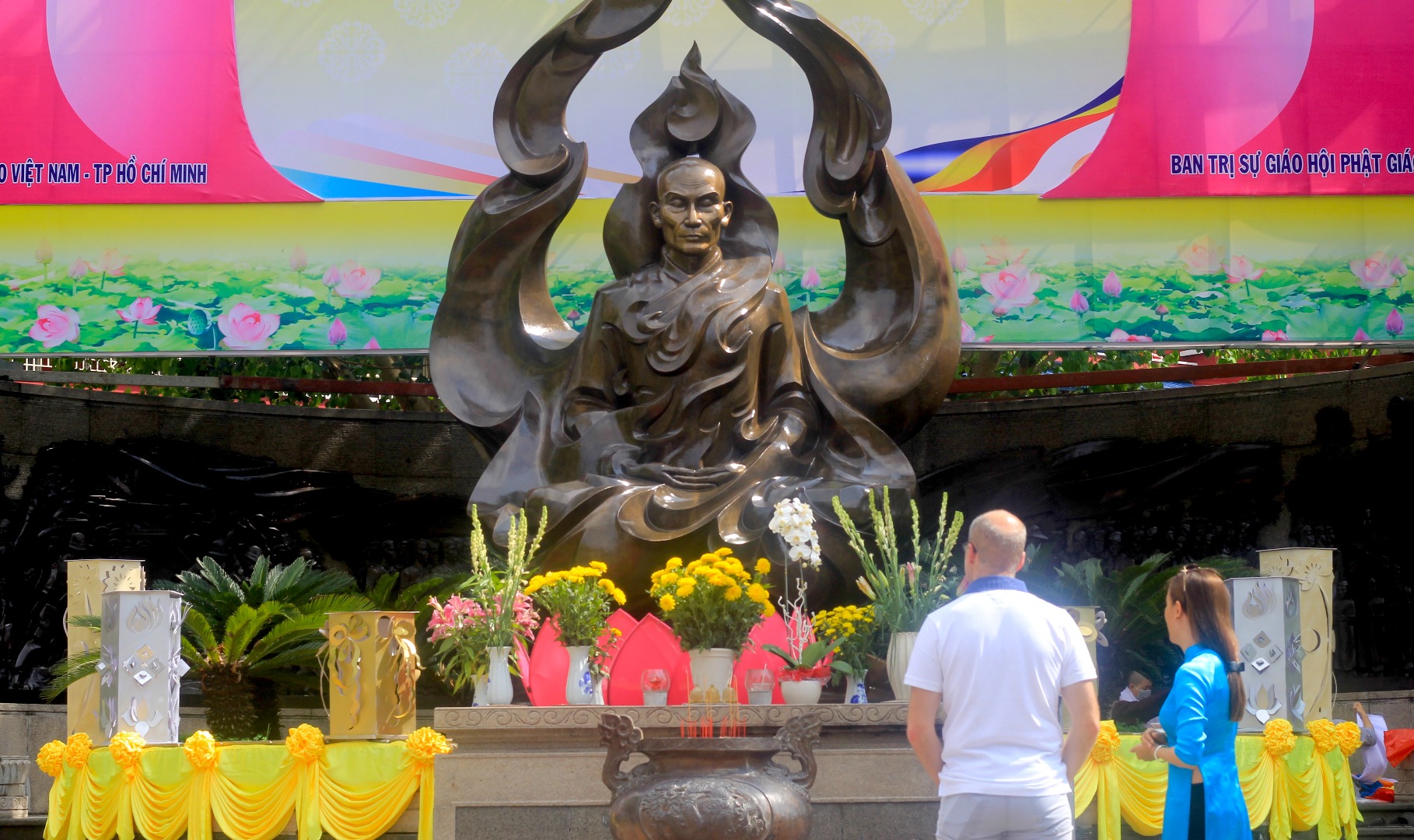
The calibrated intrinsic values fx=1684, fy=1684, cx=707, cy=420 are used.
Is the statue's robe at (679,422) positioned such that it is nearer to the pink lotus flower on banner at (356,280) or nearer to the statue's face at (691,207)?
the statue's face at (691,207)

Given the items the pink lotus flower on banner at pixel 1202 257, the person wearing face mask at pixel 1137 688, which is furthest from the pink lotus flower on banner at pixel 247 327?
the pink lotus flower on banner at pixel 1202 257

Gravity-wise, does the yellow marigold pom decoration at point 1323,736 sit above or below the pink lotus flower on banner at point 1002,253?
below

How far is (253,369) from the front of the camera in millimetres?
15273

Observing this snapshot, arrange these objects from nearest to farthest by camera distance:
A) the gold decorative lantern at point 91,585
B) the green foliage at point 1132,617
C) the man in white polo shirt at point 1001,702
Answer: the man in white polo shirt at point 1001,702, the gold decorative lantern at point 91,585, the green foliage at point 1132,617

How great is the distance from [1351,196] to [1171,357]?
5.78 m

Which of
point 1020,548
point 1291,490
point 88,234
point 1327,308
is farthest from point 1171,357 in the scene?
point 1020,548

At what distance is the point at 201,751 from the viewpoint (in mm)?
6758

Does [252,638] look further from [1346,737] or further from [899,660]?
[1346,737]

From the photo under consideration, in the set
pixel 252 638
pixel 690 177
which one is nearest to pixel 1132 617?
pixel 690 177

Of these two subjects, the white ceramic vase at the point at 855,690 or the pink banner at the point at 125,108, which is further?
the pink banner at the point at 125,108

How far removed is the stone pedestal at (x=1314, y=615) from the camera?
24.6 feet

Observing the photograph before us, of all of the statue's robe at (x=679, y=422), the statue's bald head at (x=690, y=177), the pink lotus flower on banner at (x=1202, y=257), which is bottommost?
the statue's robe at (x=679, y=422)

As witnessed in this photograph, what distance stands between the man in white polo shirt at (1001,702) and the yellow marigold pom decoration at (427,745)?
9.28 ft

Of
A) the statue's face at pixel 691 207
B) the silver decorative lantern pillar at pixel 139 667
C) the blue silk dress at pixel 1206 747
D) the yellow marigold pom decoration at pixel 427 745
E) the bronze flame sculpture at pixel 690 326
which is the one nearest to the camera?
the blue silk dress at pixel 1206 747
